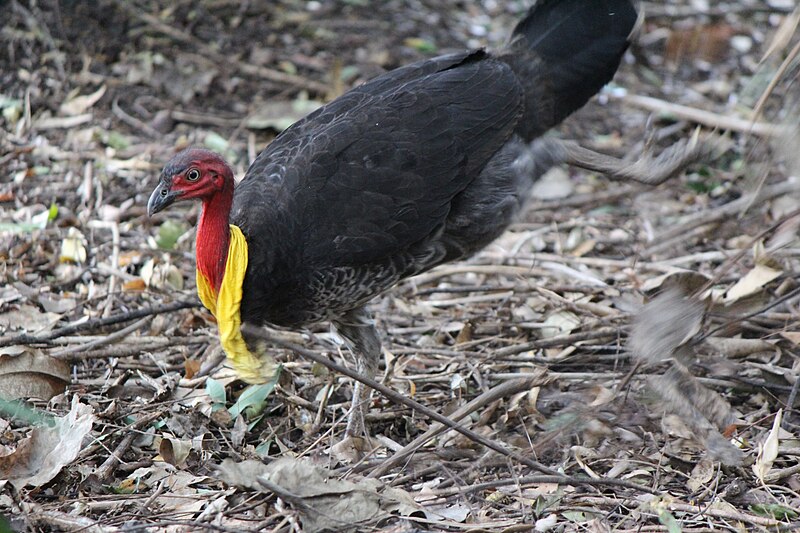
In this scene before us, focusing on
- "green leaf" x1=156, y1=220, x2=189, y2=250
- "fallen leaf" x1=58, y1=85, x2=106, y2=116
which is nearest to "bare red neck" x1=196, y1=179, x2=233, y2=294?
"green leaf" x1=156, y1=220, x2=189, y2=250

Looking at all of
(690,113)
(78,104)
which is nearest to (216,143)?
(78,104)

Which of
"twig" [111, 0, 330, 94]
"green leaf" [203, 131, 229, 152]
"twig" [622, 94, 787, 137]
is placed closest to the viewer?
"green leaf" [203, 131, 229, 152]

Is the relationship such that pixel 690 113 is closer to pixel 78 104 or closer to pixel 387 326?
pixel 387 326

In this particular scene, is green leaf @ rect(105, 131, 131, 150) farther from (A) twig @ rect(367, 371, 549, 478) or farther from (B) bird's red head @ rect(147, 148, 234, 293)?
(A) twig @ rect(367, 371, 549, 478)

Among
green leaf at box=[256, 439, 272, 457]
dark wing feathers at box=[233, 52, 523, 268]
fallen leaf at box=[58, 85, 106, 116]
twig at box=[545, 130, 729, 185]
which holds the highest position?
dark wing feathers at box=[233, 52, 523, 268]

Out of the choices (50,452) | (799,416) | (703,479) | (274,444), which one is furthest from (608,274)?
(50,452)

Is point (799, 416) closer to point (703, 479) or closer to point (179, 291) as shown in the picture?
point (703, 479)

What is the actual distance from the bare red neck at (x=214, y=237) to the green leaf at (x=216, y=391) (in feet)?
1.60

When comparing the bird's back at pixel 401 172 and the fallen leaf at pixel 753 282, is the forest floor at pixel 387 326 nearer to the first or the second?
the fallen leaf at pixel 753 282

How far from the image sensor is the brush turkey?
12.1 ft

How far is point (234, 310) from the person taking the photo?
3.62 m

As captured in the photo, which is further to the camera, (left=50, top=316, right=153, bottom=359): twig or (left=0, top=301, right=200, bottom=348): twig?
(left=50, top=316, right=153, bottom=359): twig

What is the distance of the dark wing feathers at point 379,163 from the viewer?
3809 mm

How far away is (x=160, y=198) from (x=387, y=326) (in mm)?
1507
